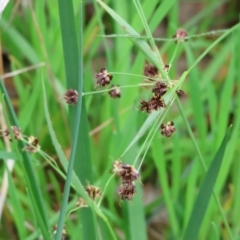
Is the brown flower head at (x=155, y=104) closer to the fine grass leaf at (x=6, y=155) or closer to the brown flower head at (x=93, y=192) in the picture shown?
the brown flower head at (x=93, y=192)

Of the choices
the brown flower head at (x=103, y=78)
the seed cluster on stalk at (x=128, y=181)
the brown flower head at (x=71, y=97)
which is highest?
the brown flower head at (x=103, y=78)

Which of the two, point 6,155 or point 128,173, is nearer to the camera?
point 128,173

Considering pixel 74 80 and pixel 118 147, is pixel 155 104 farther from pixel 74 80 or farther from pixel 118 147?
pixel 118 147

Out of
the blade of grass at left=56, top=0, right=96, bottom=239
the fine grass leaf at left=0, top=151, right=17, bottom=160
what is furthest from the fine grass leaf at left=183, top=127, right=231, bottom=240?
the fine grass leaf at left=0, top=151, right=17, bottom=160

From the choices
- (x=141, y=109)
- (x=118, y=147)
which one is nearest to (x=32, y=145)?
(x=141, y=109)

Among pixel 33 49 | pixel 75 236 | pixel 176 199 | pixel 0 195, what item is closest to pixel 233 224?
pixel 176 199

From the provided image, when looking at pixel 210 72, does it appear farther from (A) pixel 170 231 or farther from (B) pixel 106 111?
(A) pixel 170 231

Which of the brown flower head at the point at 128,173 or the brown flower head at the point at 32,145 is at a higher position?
the brown flower head at the point at 32,145

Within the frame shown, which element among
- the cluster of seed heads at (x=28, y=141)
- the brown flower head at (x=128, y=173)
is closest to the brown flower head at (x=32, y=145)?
the cluster of seed heads at (x=28, y=141)

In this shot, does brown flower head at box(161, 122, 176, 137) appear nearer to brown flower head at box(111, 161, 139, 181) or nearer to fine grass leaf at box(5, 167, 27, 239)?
brown flower head at box(111, 161, 139, 181)

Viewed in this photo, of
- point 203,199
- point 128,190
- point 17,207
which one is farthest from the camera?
point 17,207
